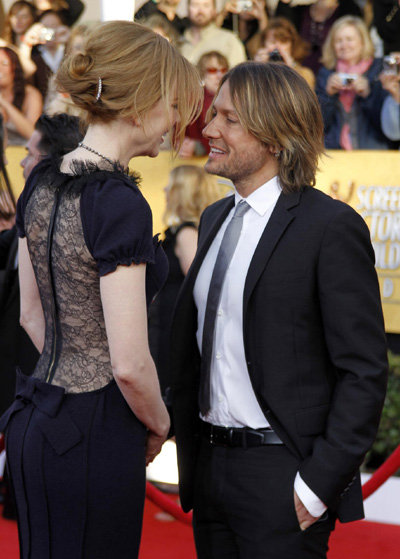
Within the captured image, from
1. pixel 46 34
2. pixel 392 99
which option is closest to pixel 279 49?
pixel 392 99

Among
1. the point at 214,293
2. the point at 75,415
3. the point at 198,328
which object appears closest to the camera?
the point at 75,415

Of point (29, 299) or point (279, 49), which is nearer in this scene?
point (29, 299)

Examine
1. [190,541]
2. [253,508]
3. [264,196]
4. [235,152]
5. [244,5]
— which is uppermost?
[244,5]

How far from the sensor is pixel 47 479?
67.4 inches

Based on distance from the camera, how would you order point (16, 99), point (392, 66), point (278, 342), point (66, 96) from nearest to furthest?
point (278, 342) → point (66, 96) → point (392, 66) → point (16, 99)

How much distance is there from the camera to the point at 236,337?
6.25ft

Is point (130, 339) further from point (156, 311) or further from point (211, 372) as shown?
point (156, 311)

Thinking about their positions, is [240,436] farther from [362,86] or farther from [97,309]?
[362,86]

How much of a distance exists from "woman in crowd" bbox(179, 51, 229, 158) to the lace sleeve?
4.37 meters

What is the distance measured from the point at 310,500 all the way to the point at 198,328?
54 cm

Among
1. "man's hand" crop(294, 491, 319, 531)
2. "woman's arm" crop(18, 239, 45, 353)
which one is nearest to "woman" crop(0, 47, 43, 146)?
"woman's arm" crop(18, 239, 45, 353)

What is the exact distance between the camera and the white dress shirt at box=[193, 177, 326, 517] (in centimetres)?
190

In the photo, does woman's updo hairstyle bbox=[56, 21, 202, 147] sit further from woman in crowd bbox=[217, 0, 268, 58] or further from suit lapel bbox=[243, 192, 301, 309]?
woman in crowd bbox=[217, 0, 268, 58]

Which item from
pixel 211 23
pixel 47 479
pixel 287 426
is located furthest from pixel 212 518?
pixel 211 23
